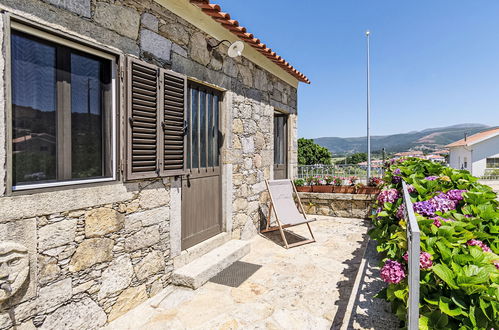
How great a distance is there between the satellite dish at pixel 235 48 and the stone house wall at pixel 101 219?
0.16m

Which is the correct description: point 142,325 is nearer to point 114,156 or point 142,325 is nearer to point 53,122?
point 114,156

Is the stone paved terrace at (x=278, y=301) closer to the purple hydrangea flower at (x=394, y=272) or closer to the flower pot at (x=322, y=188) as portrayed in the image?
the purple hydrangea flower at (x=394, y=272)

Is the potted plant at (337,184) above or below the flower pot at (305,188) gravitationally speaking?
above

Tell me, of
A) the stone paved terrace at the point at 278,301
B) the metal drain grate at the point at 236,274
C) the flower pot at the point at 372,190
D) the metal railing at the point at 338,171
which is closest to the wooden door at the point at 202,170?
the metal drain grate at the point at 236,274

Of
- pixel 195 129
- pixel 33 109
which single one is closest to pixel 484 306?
pixel 33 109

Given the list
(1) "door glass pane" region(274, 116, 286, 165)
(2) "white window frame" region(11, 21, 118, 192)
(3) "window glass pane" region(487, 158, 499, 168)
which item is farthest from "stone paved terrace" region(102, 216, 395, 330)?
(3) "window glass pane" region(487, 158, 499, 168)

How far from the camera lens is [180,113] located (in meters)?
3.06

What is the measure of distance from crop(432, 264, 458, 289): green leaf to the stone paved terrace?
0.94 meters

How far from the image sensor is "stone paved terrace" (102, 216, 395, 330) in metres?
2.26

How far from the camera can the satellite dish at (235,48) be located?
12.2 ft

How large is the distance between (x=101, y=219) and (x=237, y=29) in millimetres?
2975

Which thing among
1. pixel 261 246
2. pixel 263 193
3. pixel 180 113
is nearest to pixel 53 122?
pixel 180 113

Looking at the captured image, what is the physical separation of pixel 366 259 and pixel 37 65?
3547mm

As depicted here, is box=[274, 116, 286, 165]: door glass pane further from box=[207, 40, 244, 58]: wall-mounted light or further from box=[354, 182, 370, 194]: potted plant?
box=[207, 40, 244, 58]: wall-mounted light
